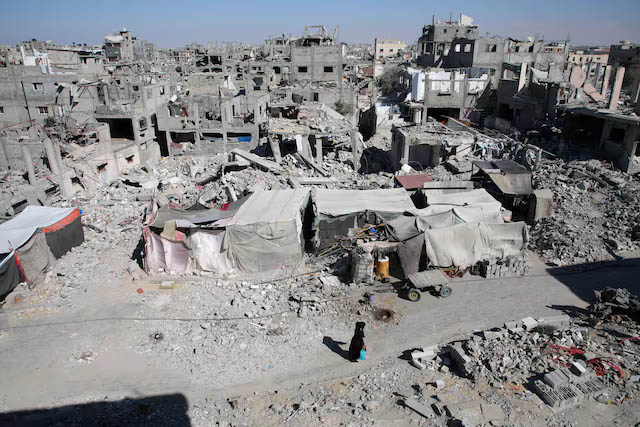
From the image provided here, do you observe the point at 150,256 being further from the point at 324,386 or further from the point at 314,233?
the point at 324,386

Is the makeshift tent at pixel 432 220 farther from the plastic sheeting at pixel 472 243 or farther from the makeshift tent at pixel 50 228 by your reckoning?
the makeshift tent at pixel 50 228

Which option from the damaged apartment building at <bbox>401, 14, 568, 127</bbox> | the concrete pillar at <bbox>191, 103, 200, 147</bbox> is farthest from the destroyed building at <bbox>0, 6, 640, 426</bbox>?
the concrete pillar at <bbox>191, 103, 200, 147</bbox>

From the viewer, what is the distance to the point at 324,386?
7.95 m

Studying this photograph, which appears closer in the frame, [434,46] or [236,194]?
[236,194]

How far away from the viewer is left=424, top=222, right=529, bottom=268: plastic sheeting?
11.3 meters

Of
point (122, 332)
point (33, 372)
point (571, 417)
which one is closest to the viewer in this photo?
point (571, 417)

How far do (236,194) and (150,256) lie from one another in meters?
4.79

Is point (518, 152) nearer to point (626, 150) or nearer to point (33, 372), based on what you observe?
point (626, 150)

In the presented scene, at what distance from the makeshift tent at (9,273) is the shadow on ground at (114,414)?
4.64 meters

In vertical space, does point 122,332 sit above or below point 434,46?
below

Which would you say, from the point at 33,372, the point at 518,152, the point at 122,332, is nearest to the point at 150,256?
the point at 122,332

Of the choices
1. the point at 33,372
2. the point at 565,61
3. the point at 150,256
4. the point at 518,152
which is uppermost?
the point at 565,61

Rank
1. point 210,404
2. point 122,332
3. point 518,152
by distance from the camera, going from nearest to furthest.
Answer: point 210,404 < point 122,332 < point 518,152

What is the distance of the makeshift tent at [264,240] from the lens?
1178cm
